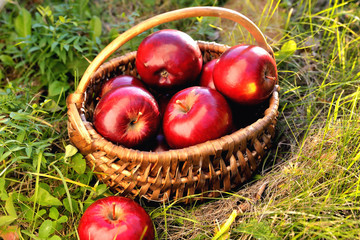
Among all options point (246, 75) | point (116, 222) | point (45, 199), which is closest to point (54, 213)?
point (45, 199)

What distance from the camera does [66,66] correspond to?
2.66 m

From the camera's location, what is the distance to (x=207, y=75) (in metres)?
2.16

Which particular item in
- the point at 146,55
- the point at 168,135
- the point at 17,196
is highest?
the point at 146,55

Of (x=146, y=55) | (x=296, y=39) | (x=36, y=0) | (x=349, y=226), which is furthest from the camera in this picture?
(x=36, y=0)

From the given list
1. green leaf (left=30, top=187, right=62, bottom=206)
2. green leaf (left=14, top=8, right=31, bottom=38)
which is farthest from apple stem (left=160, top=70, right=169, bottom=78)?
green leaf (left=14, top=8, right=31, bottom=38)

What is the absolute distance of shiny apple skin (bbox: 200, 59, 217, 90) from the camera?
2135 millimetres

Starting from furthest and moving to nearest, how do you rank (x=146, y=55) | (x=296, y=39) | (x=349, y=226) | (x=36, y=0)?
(x=36, y=0)
(x=296, y=39)
(x=146, y=55)
(x=349, y=226)

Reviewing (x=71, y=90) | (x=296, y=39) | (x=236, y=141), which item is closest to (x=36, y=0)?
(x=71, y=90)

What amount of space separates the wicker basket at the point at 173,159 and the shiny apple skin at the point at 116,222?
14cm

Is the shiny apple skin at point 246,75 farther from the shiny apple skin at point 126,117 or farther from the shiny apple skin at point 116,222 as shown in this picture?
the shiny apple skin at point 116,222

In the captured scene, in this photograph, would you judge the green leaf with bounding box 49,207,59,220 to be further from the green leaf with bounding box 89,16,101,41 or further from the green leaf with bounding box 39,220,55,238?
the green leaf with bounding box 89,16,101,41

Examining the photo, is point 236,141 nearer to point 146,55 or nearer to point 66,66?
point 146,55

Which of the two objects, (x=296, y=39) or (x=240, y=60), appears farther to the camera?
(x=296, y=39)

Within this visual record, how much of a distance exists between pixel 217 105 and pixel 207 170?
33 centimetres
